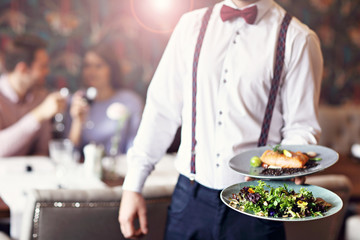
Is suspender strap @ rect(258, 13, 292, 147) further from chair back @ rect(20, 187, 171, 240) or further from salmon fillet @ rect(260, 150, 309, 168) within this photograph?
chair back @ rect(20, 187, 171, 240)

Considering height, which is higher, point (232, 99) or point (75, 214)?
point (232, 99)

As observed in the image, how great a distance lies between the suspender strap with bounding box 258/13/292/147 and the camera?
51.5 inches

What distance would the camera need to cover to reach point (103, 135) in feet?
11.9

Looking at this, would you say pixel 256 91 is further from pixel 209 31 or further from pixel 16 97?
pixel 16 97

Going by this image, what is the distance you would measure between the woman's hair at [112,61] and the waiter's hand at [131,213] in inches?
94.8

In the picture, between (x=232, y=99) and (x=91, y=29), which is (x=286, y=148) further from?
(x=91, y=29)

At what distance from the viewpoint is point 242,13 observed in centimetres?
133

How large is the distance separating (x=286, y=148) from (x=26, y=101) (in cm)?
269

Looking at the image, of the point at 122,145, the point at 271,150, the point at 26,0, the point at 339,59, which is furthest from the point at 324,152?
the point at 339,59

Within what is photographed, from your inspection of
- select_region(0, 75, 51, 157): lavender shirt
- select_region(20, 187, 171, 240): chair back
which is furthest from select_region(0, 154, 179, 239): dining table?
select_region(0, 75, 51, 157): lavender shirt

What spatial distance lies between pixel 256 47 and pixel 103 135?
2425 mm

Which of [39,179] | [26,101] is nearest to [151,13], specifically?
[26,101]

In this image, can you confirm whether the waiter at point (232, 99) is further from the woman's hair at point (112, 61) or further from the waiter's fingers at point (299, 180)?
the woman's hair at point (112, 61)

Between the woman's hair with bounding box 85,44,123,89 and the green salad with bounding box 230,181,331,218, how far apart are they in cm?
279
